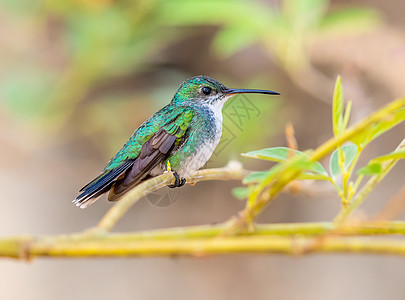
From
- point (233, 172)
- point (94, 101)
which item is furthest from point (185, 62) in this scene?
point (233, 172)

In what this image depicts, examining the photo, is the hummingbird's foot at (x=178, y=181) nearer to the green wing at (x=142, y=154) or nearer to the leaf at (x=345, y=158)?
the green wing at (x=142, y=154)

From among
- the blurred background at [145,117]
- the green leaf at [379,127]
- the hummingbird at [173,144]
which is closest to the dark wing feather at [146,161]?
the hummingbird at [173,144]

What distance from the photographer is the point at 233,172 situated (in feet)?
1.92

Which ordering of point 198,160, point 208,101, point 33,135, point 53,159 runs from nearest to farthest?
point 198,160 < point 208,101 < point 33,135 < point 53,159

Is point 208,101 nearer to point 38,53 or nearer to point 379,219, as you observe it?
point 379,219

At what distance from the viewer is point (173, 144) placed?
63 centimetres

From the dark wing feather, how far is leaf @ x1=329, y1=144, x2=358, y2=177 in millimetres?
192

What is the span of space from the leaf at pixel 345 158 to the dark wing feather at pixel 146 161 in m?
0.19

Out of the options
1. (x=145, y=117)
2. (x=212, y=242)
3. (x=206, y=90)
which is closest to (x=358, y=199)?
(x=212, y=242)

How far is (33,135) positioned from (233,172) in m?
1.50

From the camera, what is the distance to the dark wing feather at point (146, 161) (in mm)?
559

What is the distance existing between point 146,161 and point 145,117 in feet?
4.07

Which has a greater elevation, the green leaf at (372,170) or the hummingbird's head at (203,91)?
the hummingbird's head at (203,91)

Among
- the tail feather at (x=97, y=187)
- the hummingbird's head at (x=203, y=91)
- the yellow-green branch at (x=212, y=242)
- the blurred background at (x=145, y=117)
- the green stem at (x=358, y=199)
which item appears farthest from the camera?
the blurred background at (x=145, y=117)
